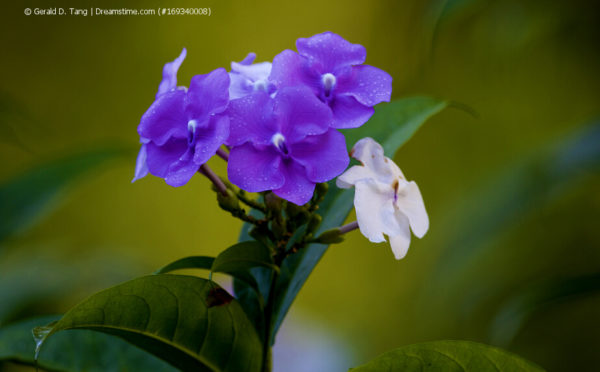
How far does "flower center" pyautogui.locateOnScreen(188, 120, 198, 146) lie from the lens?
0.49m

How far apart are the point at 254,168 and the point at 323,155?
63mm

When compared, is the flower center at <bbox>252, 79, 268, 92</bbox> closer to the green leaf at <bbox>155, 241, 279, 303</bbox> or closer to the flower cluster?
the flower cluster

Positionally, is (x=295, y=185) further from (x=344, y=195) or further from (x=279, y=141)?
(x=344, y=195)

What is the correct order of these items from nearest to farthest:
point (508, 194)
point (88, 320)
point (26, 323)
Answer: point (88, 320), point (26, 323), point (508, 194)

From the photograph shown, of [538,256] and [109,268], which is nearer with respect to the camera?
[109,268]

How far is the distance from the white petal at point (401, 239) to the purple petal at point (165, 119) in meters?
0.22

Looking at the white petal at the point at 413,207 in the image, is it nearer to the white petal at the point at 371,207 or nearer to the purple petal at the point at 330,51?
the white petal at the point at 371,207

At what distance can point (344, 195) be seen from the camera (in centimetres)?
66

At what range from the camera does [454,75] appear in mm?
2254

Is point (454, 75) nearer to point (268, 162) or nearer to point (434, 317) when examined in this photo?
point (434, 317)

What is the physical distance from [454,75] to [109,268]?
1568mm

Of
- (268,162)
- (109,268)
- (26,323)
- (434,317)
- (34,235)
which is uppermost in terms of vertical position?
(268,162)

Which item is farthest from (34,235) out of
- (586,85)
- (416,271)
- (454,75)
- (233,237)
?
(586,85)

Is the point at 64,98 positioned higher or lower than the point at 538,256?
higher
